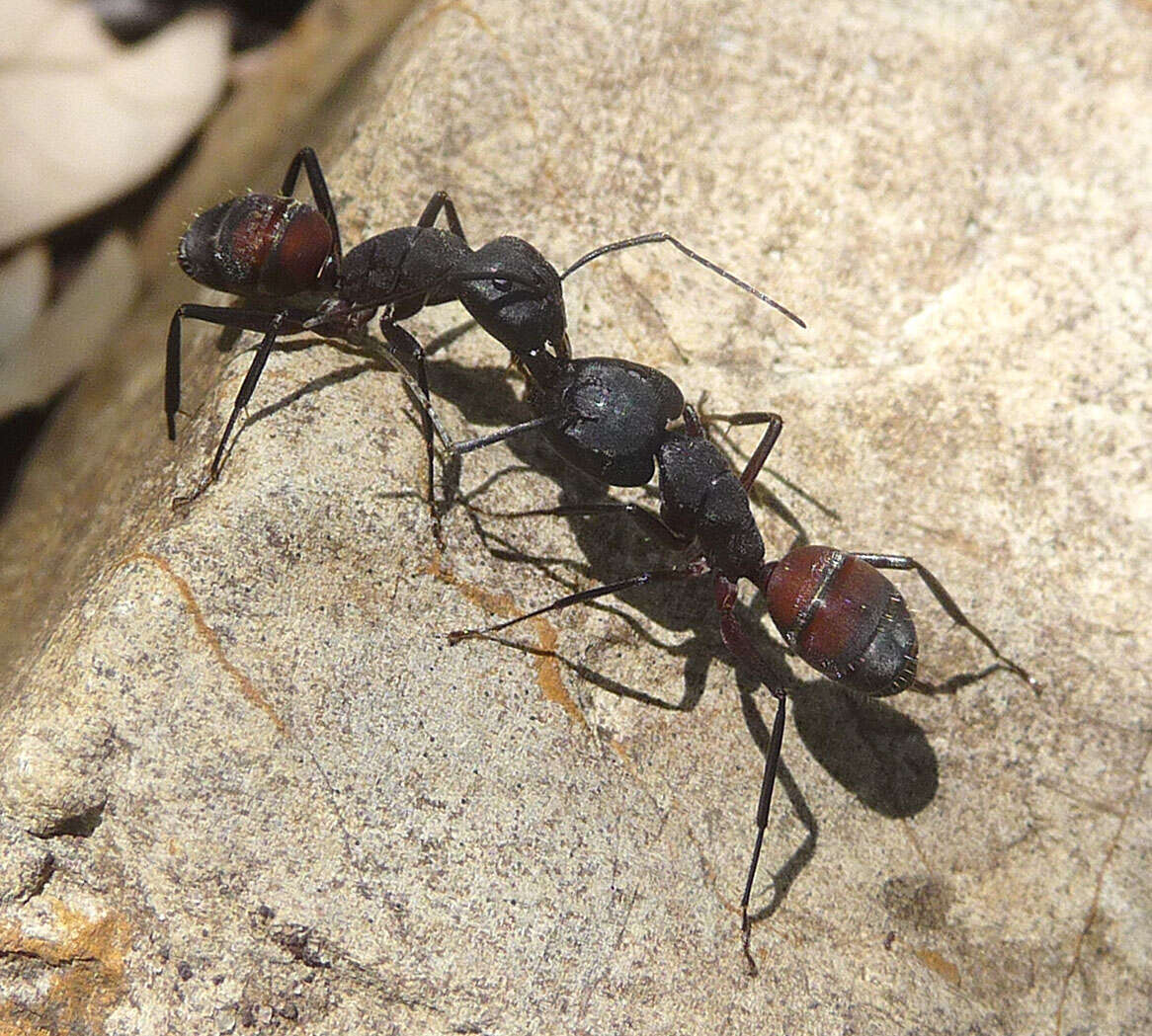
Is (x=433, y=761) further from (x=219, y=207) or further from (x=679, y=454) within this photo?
(x=219, y=207)

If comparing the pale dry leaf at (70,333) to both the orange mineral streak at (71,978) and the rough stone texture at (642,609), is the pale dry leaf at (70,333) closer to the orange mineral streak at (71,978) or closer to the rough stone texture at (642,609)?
the rough stone texture at (642,609)

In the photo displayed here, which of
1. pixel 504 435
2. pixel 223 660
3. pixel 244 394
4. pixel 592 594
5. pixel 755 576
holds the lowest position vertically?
pixel 755 576

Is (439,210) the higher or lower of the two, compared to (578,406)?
higher

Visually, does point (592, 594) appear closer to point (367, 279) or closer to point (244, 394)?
point (244, 394)

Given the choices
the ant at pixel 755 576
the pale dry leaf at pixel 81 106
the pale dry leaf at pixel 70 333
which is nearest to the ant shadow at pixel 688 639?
the ant at pixel 755 576

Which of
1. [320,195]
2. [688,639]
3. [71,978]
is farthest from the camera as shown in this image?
[320,195]

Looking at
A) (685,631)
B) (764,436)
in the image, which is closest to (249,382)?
(685,631)

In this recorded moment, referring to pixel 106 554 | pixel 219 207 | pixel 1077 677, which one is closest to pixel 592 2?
pixel 219 207
